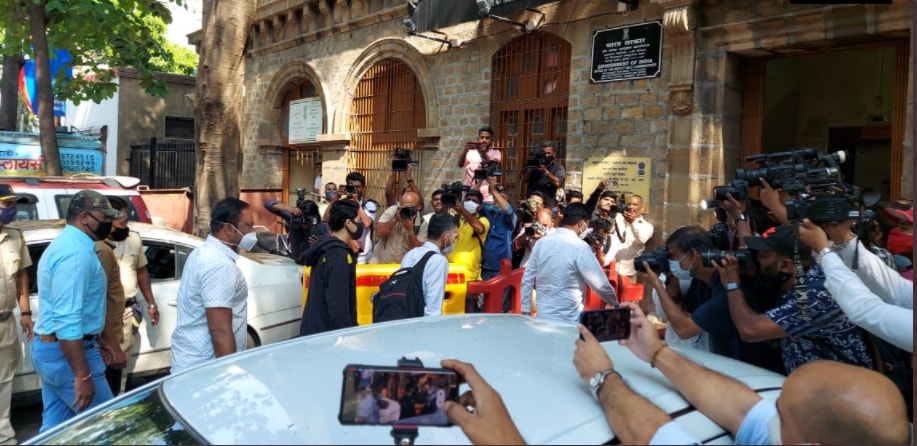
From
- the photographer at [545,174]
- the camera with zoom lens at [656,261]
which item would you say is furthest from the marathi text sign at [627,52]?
the camera with zoom lens at [656,261]

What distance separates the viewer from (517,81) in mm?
10367

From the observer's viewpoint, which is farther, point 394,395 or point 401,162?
point 401,162

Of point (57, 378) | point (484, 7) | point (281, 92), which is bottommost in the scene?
point (57, 378)

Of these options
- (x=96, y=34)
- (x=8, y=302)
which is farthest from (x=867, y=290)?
(x=96, y=34)

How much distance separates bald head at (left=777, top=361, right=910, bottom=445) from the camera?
164 centimetres

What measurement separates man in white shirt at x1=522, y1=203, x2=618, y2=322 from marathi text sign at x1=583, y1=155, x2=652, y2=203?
3.62 m

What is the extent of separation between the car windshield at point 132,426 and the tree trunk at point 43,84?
33.8 ft

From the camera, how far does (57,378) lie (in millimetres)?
3926

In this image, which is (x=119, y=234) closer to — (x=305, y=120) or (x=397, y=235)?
(x=397, y=235)

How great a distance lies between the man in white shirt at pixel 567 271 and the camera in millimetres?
4965

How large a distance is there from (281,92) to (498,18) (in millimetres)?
7675

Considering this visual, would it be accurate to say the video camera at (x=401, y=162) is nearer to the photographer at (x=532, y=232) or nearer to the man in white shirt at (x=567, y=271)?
the photographer at (x=532, y=232)

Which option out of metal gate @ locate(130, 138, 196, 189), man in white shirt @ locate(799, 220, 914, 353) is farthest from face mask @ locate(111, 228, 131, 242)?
metal gate @ locate(130, 138, 196, 189)

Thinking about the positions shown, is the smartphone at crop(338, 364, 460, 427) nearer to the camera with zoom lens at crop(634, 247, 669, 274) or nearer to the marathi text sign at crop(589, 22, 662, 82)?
the camera with zoom lens at crop(634, 247, 669, 274)
